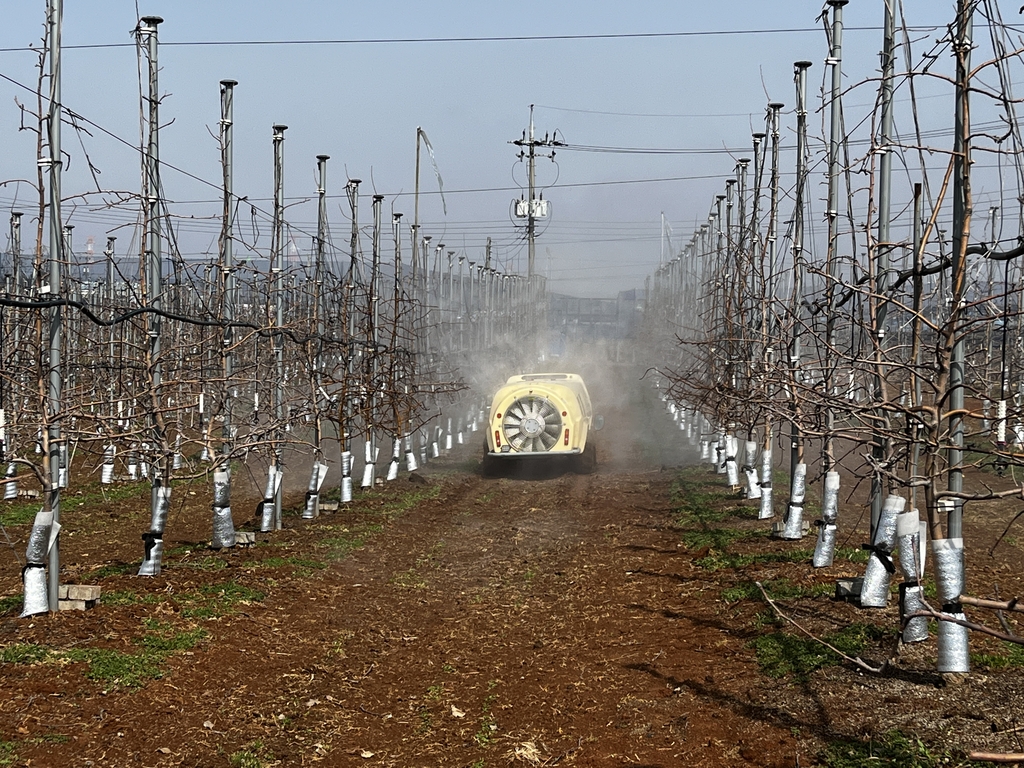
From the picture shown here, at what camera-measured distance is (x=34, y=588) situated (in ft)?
32.8

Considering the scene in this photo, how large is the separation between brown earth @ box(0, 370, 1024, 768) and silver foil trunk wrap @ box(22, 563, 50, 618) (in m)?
0.14

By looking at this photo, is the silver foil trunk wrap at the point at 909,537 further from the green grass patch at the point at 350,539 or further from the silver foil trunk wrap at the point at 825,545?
the green grass patch at the point at 350,539

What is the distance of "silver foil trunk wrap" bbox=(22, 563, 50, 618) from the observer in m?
9.97

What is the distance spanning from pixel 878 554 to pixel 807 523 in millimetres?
6473

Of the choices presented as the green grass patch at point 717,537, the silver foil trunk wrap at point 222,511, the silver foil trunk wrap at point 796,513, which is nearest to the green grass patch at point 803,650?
the silver foil trunk wrap at point 796,513

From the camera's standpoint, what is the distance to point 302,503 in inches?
822

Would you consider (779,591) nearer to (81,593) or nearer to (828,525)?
(828,525)

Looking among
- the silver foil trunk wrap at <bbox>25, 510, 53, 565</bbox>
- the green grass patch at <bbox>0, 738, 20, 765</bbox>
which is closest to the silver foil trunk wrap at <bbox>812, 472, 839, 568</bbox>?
the silver foil trunk wrap at <bbox>25, 510, 53, 565</bbox>

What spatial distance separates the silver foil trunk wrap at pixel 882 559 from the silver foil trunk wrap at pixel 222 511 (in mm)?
7953

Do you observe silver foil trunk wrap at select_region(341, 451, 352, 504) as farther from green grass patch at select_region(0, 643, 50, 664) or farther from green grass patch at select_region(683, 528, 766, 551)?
green grass patch at select_region(0, 643, 50, 664)

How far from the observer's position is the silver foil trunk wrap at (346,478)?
820 inches

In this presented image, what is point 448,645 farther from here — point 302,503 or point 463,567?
point 302,503

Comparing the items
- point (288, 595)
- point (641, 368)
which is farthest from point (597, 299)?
point (288, 595)

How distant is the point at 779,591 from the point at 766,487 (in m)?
5.92
